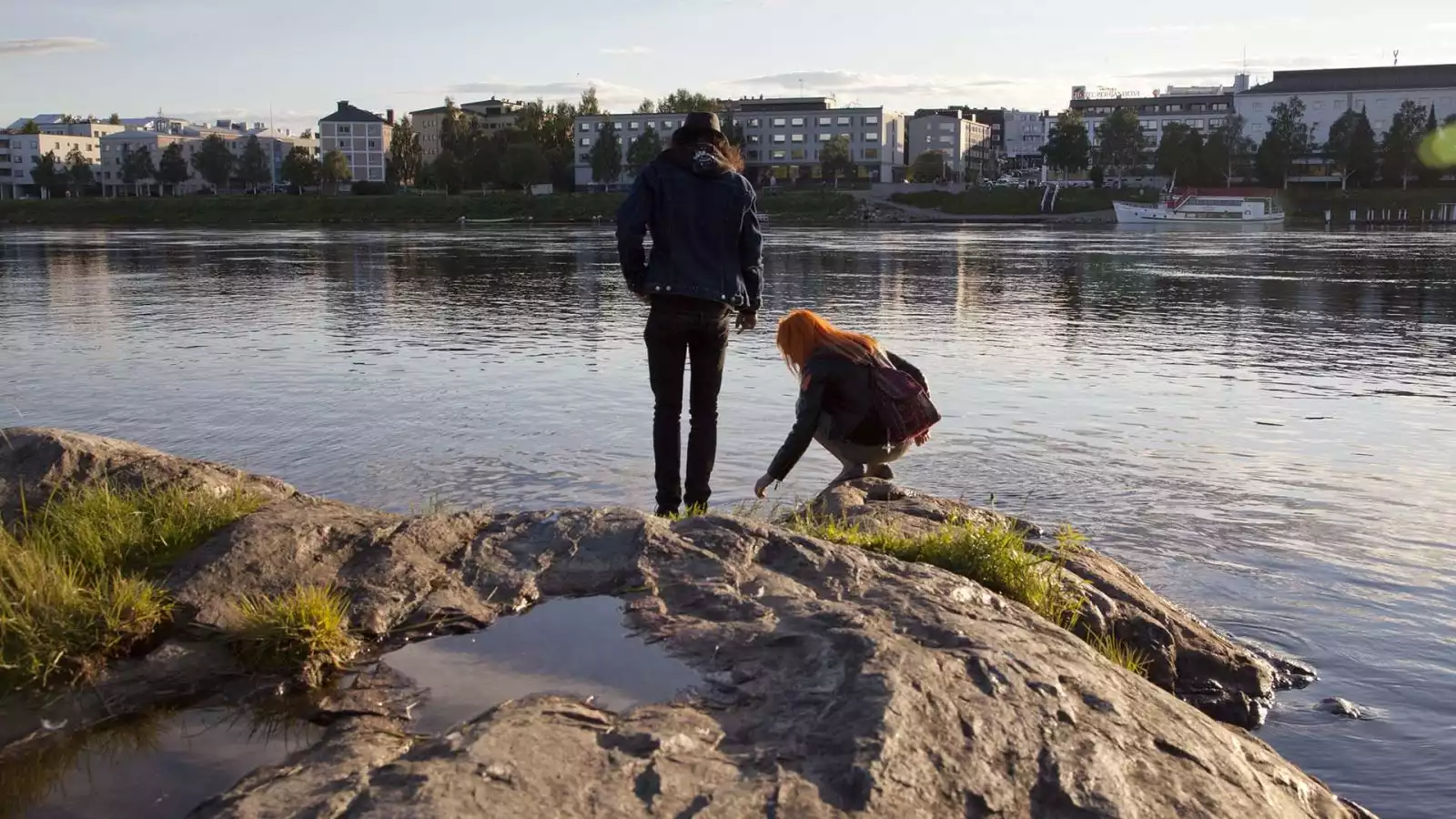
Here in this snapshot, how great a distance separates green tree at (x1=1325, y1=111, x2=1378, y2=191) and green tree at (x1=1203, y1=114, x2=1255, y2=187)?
836 cm

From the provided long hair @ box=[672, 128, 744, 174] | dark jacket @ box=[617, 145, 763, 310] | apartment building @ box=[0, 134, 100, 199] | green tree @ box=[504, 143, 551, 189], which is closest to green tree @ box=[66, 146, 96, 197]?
apartment building @ box=[0, 134, 100, 199]

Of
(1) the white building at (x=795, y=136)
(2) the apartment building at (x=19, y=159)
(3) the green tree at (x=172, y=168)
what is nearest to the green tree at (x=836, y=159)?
(1) the white building at (x=795, y=136)

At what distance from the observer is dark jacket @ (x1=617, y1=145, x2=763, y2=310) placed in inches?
264

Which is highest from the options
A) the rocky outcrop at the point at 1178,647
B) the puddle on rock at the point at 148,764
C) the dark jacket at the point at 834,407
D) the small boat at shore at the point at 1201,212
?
the small boat at shore at the point at 1201,212

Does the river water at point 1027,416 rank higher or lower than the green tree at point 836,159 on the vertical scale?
lower

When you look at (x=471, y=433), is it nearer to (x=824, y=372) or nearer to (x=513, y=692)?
(x=824, y=372)

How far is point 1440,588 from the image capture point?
258 inches

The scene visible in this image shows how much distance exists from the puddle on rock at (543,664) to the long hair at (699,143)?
3124mm

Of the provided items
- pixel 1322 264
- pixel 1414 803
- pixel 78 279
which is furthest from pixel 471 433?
pixel 1322 264

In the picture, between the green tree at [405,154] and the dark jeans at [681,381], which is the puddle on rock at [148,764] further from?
the green tree at [405,154]

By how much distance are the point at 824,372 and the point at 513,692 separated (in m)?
3.61

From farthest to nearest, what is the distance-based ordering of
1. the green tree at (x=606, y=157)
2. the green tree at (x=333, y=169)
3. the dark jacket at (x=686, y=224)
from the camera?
the green tree at (x=606, y=157), the green tree at (x=333, y=169), the dark jacket at (x=686, y=224)

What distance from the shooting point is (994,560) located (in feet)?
16.7

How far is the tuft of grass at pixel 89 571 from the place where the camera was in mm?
3967
